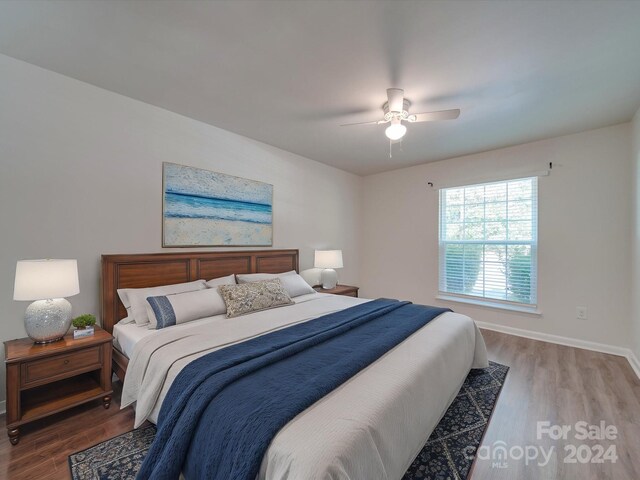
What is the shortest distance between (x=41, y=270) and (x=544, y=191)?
4.94m

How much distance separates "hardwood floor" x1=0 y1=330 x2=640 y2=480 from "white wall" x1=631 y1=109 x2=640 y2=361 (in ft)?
1.12

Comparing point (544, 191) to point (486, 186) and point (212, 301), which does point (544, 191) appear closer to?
point (486, 186)

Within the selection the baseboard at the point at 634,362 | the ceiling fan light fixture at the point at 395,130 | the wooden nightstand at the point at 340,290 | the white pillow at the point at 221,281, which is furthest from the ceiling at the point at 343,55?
the baseboard at the point at 634,362

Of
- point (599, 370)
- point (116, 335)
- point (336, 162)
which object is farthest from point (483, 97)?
point (116, 335)

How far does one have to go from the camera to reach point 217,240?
317 centimetres

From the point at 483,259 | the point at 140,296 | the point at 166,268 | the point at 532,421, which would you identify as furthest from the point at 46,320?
the point at 483,259

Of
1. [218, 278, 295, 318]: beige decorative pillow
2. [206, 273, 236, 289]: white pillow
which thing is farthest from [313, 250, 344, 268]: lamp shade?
[206, 273, 236, 289]: white pillow

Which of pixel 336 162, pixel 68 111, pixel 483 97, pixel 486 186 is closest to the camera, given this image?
pixel 68 111

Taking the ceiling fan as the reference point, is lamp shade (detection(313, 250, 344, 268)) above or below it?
below

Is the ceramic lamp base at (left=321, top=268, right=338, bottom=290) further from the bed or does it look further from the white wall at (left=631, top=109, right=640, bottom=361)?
the white wall at (left=631, top=109, right=640, bottom=361)

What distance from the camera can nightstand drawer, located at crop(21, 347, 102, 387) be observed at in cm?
176

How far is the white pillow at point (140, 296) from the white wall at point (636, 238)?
4.33 meters

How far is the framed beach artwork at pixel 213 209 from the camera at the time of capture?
→ 111 inches

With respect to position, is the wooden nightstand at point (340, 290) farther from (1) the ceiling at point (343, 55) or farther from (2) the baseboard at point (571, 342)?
(1) the ceiling at point (343, 55)
